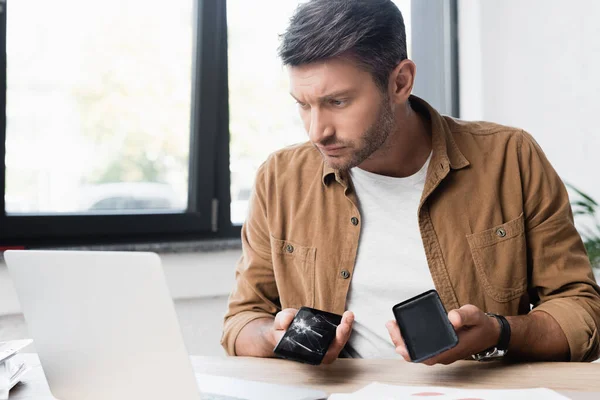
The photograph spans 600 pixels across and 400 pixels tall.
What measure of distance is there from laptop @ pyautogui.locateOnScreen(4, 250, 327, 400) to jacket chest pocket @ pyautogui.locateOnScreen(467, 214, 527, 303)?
0.56m

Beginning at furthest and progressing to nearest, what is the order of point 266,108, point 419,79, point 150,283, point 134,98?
point 419,79
point 266,108
point 134,98
point 150,283

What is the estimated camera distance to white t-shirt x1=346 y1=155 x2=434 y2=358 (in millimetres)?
1308

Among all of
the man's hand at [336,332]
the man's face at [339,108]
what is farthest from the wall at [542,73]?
the man's hand at [336,332]

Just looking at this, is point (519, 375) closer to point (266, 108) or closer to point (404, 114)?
point (404, 114)

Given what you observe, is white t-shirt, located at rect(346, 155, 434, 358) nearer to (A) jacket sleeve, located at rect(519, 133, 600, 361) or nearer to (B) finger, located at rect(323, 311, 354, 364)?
(A) jacket sleeve, located at rect(519, 133, 600, 361)

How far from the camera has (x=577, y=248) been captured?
1261 mm

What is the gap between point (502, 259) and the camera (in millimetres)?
1292

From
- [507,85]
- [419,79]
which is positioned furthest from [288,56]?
[419,79]

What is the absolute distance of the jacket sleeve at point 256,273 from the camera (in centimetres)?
137

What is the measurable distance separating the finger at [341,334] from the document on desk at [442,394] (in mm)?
109

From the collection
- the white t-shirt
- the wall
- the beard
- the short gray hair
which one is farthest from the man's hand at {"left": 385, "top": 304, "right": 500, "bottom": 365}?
the wall

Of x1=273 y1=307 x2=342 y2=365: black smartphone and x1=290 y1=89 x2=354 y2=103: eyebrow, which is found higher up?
x1=290 y1=89 x2=354 y2=103: eyebrow

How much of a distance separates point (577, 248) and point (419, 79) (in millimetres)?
1894

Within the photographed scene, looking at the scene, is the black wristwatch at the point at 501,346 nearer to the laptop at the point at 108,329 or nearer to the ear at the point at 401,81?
the laptop at the point at 108,329
